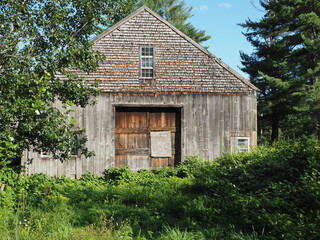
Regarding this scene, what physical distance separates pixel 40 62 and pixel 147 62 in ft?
22.4

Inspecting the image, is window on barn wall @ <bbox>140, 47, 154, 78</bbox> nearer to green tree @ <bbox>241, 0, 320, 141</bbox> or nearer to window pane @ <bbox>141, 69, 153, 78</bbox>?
window pane @ <bbox>141, 69, 153, 78</bbox>

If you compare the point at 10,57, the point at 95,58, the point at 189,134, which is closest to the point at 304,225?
the point at 95,58

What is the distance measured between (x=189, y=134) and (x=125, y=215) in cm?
753

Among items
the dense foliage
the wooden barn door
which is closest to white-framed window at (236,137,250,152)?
the wooden barn door

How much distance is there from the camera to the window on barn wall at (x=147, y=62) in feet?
46.9

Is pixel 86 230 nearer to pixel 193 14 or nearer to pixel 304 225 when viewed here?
pixel 304 225

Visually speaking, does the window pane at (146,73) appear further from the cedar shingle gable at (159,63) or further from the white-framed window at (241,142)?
the white-framed window at (241,142)

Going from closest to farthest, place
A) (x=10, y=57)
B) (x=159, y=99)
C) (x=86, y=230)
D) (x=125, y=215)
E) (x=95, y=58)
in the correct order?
(x=86, y=230) → (x=125, y=215) → (x=10, y=57) → (x=95, y=58) → (x=159, y=99)

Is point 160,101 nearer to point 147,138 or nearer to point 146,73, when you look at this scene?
point 146,73

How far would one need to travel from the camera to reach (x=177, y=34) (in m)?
14.7

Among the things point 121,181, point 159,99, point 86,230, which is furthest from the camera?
point 159,99

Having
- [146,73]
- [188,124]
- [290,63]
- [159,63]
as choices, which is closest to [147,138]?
[188,124]

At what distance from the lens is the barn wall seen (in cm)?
1369

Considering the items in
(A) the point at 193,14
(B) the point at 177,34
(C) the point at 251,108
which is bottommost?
(C) the point at 251,108
